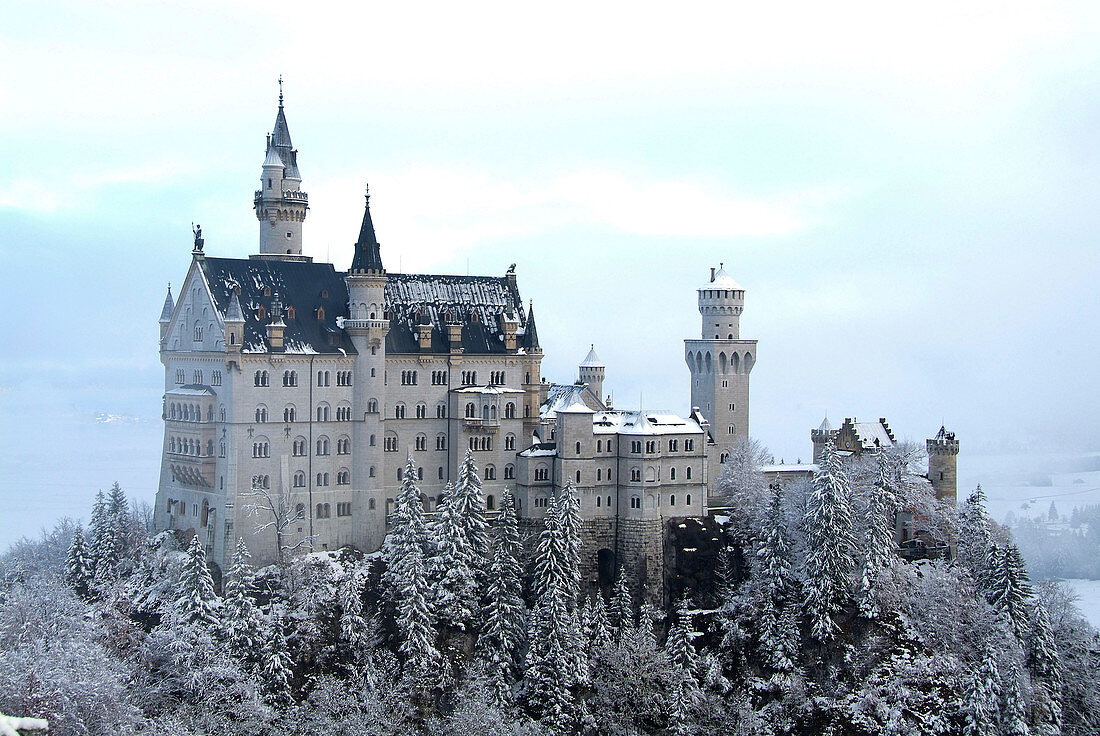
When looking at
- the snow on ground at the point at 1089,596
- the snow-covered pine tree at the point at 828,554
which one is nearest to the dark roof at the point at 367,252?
the snow-covered pine tree at the point at 828,554

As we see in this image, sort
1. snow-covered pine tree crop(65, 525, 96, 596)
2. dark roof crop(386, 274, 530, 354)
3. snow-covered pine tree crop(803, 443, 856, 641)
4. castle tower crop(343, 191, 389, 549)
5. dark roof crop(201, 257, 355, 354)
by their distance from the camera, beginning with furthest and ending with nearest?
1. dark roof crop(386, 274, 530, 354)
2. castle tower crop(343, 191, 389, 549)
3. snow-covered pine tree crop(65, 525, 96, 596)
4. dark roof crop(201, 257, 355, 354)
5. snow-covered pine tree crop(803, 443, 856, 641)

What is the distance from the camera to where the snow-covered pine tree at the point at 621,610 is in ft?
302

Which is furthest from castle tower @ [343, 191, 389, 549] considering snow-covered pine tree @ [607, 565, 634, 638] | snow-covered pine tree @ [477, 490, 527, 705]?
snow-covered pine tree @ [607, 565, 634, 638]

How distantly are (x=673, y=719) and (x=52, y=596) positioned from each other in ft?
143

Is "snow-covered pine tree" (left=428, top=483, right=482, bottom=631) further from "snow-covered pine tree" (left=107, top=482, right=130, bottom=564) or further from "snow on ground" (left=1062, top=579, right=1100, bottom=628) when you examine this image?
"snow on ground" (left=1062, top=579, right=1100, bottom=628)

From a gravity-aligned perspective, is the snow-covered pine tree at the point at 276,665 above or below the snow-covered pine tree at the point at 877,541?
below

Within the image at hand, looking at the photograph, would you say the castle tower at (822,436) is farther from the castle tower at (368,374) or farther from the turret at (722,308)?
the castle tower at (368,374)

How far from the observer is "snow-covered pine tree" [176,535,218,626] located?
82625mm

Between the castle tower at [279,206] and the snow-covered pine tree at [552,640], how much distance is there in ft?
117

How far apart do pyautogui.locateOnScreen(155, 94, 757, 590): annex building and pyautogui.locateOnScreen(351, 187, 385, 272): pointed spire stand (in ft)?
0.59

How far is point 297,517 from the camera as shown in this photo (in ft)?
308

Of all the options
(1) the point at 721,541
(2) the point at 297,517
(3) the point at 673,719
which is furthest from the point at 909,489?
(2) the point at 297,517

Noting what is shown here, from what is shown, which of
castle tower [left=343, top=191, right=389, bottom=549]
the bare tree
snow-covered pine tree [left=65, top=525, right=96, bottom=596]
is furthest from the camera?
castle tower [left=343, top=191, right=389, bottom=549]

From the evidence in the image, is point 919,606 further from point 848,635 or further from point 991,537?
point 991,537
